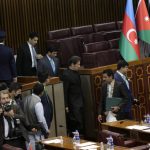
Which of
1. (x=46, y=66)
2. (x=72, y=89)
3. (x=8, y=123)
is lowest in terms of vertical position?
(x=8, y=123)

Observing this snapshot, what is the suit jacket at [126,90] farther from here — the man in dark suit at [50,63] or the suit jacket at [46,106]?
the man in dark suit at [50,63]

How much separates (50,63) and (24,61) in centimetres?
46

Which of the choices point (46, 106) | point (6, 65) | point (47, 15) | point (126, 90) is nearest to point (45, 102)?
point (46, 106)

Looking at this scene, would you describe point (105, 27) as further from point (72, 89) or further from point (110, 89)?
point (110, 89)

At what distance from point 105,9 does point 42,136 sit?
5964mm

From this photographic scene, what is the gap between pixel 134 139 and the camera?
851 cm

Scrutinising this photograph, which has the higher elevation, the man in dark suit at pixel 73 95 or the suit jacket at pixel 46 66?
the suit jacket at pixel 46 66

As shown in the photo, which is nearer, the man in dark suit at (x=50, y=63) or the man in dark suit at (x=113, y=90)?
the man in dark suit at (x=113, y=90)

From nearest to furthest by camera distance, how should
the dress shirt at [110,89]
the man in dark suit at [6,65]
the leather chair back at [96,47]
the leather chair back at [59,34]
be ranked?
the dress shirt at [110,89] < the man in dark suit at [6,65] < the leather chair back at [96,47] < the leather chair back at [59,34]

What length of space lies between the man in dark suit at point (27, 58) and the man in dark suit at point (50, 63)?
0.75 feet

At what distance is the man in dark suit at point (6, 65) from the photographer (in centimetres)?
948

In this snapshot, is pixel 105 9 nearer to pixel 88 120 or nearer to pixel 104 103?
pixel 88 120

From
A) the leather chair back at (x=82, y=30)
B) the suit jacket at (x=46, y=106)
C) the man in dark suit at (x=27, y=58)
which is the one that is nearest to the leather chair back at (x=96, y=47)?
the leather chair back at (x=82, y=30)

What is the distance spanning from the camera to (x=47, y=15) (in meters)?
12.8
